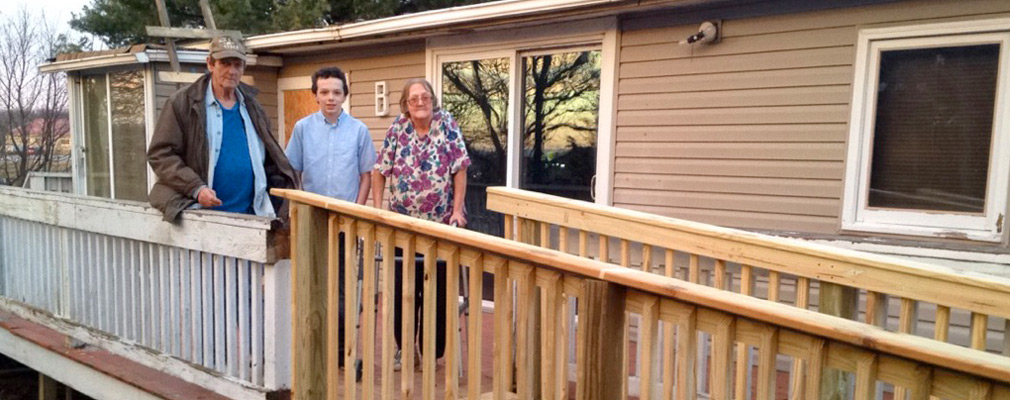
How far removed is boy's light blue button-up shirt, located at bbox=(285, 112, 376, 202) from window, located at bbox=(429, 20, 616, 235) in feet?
6.74

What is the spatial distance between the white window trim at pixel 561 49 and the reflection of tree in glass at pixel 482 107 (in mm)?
100

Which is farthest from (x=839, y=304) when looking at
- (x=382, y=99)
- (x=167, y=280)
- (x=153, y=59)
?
(x=153, y=59)

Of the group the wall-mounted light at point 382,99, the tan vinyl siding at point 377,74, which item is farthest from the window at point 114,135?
the wall-mounted light at point 382,99

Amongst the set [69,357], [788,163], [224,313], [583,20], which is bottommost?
[69,357]

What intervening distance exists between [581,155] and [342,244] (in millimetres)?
2367

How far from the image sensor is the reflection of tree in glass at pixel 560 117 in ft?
15.9

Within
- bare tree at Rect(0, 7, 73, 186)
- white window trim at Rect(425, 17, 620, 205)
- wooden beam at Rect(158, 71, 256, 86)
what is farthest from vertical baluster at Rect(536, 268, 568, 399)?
bare tree at Rect(0, 7, 73, 186)

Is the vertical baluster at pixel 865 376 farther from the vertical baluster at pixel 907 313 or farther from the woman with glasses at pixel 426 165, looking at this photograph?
the woman with glasses at pixel 426 165

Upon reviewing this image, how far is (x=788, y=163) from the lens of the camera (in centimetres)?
398

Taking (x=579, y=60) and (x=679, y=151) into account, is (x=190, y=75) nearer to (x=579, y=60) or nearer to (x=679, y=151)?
(x=579, y=60)

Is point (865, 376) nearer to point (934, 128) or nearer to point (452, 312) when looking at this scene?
point (452, 312)

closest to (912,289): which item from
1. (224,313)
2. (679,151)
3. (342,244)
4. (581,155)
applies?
(342,244)

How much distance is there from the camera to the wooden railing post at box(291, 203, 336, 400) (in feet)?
7.48

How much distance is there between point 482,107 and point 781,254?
11.3 ft
